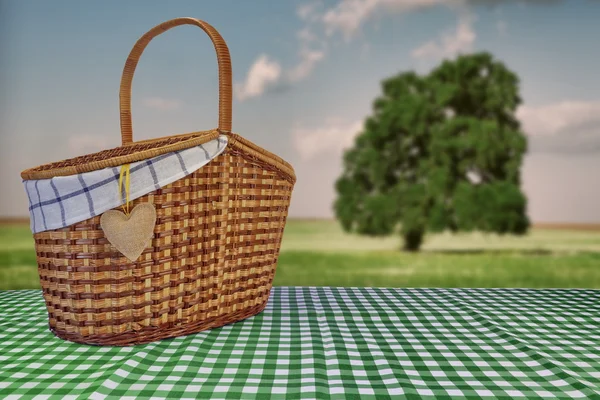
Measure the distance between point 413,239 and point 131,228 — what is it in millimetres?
2358

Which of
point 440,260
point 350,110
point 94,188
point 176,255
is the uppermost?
point 350,110

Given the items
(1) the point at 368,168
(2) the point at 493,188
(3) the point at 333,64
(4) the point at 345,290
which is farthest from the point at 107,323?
(2) the point at 493,188

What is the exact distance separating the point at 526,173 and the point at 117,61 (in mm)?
2315

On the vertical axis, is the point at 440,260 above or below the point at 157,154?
below

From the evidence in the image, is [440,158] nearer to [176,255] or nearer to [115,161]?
[176,255]

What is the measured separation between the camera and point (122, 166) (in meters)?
1.22

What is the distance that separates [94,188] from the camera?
121cm

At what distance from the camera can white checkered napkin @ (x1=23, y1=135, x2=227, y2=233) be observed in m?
1.21

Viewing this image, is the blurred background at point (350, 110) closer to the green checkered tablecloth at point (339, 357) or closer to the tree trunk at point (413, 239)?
the tree trunk at point (413, 239)

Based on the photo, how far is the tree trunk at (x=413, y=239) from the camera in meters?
3.26

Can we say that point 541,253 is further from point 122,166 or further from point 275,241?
point 122,166

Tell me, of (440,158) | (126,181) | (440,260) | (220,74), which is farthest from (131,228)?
(440,158)

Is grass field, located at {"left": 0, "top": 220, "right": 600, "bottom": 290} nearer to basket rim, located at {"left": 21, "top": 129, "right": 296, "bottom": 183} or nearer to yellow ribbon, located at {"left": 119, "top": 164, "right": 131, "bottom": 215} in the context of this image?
basket rim, located at {"left": 21, "top": 129, "right": 296, "bottom": 183}

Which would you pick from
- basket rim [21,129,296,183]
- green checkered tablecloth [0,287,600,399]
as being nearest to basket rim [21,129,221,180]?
basket rim [21,129,296,183]
